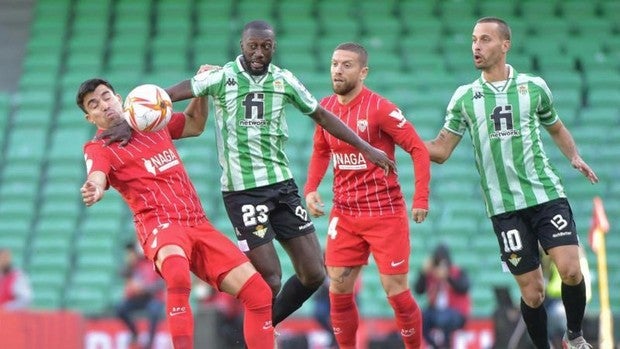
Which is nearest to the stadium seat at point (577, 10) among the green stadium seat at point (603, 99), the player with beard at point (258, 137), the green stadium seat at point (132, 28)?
the green stadium seat at point (603, 99)

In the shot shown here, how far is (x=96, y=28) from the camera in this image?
70.4 feet

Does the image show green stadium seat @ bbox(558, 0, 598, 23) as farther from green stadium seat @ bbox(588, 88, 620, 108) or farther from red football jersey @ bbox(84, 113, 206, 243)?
red football jersey @ bbox(84, 113, 206, 243)

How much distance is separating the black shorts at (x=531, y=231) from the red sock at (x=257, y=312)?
187 centimetres

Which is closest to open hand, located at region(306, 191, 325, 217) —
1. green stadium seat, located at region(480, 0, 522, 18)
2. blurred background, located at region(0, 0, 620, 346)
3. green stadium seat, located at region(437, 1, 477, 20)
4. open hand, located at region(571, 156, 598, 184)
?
open hand, located at region(571, 156, 598, 184)

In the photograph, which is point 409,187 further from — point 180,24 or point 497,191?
point 497,191

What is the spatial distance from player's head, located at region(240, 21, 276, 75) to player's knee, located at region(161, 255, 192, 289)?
1551 mm

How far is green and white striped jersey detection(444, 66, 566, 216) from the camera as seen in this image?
9.66 m

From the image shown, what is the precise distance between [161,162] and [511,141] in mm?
2503

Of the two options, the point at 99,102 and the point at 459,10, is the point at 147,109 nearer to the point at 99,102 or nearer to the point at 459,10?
the point at 99,102

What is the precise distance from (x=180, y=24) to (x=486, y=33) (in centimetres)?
1213

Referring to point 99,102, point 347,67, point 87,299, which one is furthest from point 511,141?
point 87,299

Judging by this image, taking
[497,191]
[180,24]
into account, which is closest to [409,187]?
[180,24]

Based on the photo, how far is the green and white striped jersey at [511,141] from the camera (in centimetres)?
966

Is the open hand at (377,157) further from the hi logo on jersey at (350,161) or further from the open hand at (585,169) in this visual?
the open hand at (585,169)
